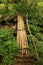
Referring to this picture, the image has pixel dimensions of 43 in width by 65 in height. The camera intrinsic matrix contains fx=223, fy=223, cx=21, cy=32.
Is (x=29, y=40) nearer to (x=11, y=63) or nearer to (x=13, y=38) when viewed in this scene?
(x=13, y=38)

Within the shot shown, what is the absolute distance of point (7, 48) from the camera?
10453 millimetres

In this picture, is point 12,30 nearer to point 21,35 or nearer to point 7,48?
point 21,35

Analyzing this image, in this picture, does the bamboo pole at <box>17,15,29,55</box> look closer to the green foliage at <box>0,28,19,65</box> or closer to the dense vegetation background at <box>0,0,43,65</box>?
the dense vegetation background at <box>0,0,43,65</box>

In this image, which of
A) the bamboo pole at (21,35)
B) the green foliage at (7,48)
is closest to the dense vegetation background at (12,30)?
the green foliage at (7,48)

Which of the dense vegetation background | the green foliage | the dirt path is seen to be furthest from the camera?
the dirt path

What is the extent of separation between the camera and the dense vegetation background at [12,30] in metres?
10.3

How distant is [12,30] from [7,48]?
1577 millimetres

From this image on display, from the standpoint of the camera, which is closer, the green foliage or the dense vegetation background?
the green foliage

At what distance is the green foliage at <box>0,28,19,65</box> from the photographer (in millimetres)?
10180

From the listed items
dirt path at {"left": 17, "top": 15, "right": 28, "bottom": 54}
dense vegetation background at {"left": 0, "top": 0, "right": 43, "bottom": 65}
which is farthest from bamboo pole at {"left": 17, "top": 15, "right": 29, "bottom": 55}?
dense vegetation background at {"left": 0, "top": 0, "right": 43, "bottom": 65}

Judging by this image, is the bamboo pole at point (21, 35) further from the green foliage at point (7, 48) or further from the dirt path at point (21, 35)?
the green foliage at point (7, 48)

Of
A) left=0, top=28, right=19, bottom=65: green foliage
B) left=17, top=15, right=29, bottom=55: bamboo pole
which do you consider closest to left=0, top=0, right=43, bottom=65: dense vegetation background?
left=0, top=28, right=19, bottom=65: green foliage

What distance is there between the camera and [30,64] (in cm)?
1049

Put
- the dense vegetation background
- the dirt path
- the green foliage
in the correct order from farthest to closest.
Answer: the dirt path → the dense vegetation background → the green foliage
